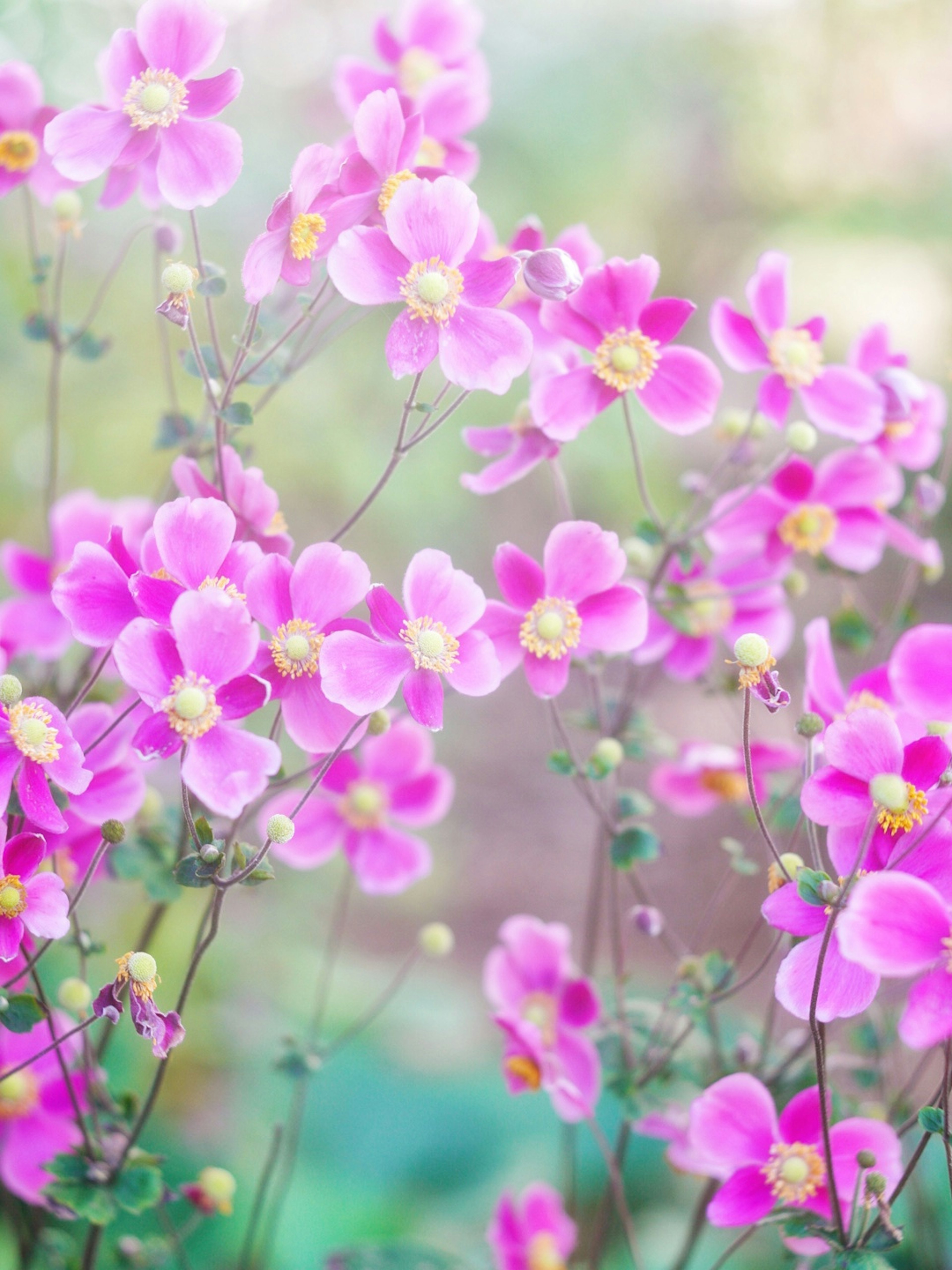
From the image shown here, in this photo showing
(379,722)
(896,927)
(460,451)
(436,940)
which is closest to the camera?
(896,927)

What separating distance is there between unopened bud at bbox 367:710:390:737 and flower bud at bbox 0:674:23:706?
5.7 inches

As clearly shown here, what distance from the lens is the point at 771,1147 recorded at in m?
0.53

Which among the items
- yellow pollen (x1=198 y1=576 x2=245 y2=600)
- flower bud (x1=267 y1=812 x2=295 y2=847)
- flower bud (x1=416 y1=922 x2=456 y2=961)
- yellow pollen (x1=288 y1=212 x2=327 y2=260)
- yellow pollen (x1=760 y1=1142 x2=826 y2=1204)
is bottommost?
yellow pollen (x1=760 y1=1142 x2=826 y2=1204)

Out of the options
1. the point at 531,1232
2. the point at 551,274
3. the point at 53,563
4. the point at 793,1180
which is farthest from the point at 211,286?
the point at 531,1232

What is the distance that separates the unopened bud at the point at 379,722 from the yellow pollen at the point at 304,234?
203 millimetres

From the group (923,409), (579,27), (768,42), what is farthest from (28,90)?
(768,42)

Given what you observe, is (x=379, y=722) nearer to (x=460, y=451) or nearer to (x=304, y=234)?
(x=304, y=234)

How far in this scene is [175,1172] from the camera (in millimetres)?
982

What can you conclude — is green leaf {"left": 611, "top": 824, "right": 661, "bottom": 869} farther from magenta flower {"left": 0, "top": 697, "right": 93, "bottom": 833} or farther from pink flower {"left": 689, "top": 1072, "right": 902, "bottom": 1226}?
magenta flower {"left": 0, "top": 697, "right": 93, "bottom": 833}

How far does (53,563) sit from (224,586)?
298mm

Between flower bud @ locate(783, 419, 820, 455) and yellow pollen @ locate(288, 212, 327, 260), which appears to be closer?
yellow pollen @ locate(288, 212, 327, 260)

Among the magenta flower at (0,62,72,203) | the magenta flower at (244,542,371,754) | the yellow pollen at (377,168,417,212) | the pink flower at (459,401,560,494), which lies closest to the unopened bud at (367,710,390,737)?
the magenta flower at (244,542,371,754)

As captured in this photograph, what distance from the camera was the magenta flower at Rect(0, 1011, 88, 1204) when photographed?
588 millimetres

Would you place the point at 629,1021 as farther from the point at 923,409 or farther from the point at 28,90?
the point at 28,90
